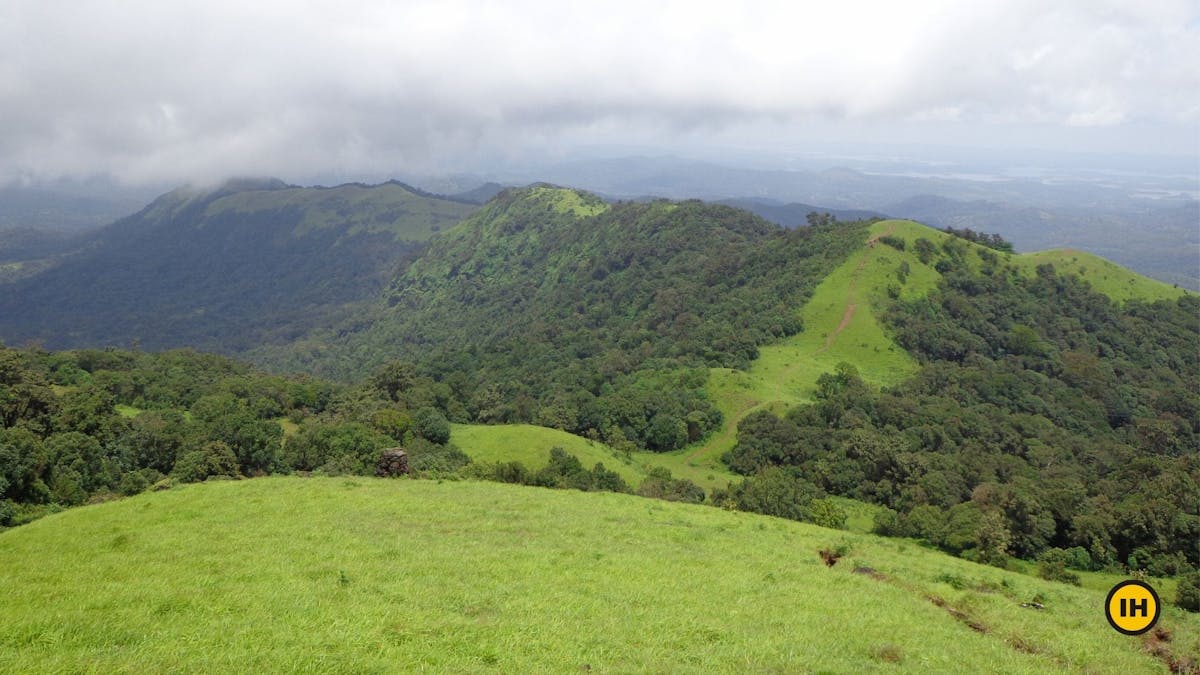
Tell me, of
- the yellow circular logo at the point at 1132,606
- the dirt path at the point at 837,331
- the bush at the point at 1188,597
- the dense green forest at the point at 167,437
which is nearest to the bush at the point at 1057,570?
the bush at the point at 1188,597

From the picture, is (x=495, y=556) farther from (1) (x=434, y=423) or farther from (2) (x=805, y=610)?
(1) (x=434, y=423)

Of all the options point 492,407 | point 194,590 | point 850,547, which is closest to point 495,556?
point 194,590

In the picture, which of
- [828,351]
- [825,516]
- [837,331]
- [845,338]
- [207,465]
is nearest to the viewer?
[207,465]

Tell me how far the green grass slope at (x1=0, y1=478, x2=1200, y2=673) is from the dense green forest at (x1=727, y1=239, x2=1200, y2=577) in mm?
20146

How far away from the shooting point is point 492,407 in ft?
291

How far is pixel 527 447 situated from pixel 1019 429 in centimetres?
6301

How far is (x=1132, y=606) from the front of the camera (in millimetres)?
11445

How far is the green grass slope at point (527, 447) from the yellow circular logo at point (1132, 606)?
150 ft

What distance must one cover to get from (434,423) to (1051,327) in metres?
111

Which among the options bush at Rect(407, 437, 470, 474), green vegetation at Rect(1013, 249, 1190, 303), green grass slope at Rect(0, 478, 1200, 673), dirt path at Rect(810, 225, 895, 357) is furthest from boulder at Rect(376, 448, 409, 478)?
green vegetation at Rect(1013, 249, 1190, 303)

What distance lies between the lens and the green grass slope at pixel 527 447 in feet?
191

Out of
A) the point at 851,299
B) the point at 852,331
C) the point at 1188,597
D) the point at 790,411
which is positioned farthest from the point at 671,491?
the point at 851,299

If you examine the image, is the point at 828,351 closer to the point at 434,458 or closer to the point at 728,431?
the point at 728,431

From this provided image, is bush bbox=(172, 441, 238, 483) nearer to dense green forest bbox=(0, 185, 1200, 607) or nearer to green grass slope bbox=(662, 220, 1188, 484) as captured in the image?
dense green forest bbox=(0, 185, 1200, 607)
